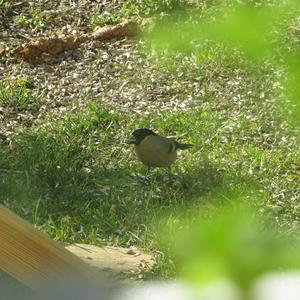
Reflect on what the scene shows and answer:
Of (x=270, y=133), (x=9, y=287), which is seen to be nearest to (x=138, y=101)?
(x=270, y=133)

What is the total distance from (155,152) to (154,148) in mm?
22

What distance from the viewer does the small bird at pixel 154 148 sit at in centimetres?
446

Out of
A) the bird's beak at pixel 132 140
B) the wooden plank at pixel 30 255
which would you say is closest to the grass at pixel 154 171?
the bird's beak at pixel 132 140

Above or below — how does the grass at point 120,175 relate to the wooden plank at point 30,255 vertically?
below

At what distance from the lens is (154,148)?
4.44 metres

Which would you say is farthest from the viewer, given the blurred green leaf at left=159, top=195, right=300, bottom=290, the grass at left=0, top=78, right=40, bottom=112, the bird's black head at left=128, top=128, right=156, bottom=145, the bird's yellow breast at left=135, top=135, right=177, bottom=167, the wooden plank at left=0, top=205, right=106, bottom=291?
the grass at left=0, top=78, right=40, bottom=112

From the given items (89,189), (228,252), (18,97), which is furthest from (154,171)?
(228,252)

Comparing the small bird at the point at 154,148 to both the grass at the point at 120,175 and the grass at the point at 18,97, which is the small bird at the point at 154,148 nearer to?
the grass at the point at 120,175

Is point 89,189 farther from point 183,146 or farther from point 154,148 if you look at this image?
point 183,146

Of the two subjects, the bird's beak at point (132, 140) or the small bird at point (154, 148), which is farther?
the bird's beak at point (132, 140)

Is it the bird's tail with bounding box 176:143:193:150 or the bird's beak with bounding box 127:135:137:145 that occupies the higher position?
the bird's beak with bounding box 127:135:137:145

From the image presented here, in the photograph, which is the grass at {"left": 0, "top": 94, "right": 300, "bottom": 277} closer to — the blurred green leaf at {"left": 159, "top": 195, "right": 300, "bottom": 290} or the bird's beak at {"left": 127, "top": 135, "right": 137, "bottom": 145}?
the bird's beak at {"left": 127, "top": 135, "right": 137, "bottom": 145}

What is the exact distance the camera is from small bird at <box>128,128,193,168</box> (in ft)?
14.6

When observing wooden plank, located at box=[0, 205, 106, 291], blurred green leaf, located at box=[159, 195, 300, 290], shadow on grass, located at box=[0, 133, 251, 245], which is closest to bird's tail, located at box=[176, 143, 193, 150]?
shadow on grass, located at box=[0, 133, 251, 245]
